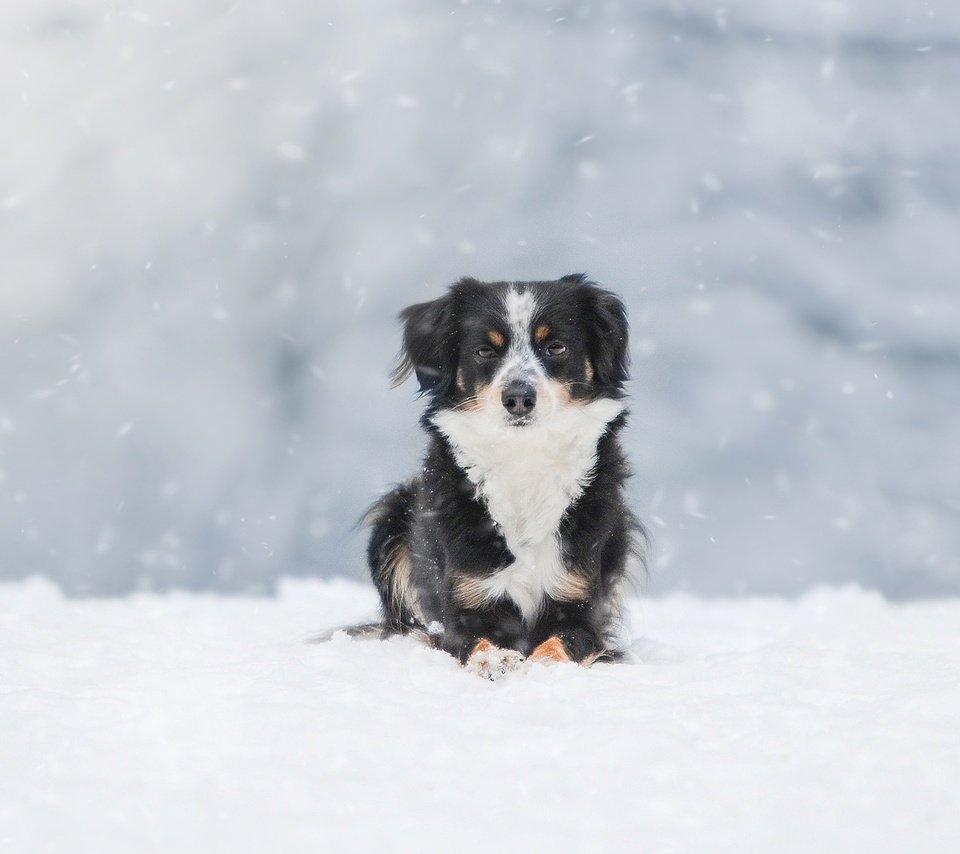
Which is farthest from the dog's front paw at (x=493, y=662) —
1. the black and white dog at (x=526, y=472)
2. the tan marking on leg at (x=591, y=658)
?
the tan marking on leg at (x=591, y=658)

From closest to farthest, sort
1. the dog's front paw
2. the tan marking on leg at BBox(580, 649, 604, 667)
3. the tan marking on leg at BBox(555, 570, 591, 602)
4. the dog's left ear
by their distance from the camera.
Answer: the dog's front paw → the tan marking on leg at BBox(580, 649, 604, 667) → the tan marking on leg at BBox(555, 570, 591, 602) → the dog's left ear

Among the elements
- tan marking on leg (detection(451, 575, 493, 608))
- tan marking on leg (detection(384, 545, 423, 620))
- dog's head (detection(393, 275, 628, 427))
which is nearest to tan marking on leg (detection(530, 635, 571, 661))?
tan marking on leg (detection(451, 575, 493, 608))

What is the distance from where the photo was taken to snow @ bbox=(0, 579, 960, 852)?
7.25 feet

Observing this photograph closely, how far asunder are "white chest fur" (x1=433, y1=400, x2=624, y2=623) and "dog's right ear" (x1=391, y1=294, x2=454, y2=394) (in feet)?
1.14

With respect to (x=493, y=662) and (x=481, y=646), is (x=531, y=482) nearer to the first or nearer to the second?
(x=481, y=646)

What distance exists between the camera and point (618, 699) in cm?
329

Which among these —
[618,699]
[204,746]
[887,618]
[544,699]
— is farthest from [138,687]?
[887,618]

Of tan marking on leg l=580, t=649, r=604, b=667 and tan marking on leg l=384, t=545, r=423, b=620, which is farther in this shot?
tan marking on leg l=384, t=545, r=423, b=620

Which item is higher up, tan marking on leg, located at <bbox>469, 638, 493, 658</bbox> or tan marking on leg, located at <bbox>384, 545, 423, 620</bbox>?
tan marking on leg, located at <bbox>469, 638, 493, 658</bbox>

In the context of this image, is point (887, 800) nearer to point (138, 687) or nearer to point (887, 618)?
point (138, 687)

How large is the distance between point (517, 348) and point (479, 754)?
7.69 ft

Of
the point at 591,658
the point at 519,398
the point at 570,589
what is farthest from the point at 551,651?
the point at 519,398

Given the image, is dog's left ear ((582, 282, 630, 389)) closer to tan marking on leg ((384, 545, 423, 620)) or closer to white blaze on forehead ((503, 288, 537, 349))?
white blaze on forehead ((503, 288, 537, 349))

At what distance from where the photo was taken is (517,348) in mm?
4688
